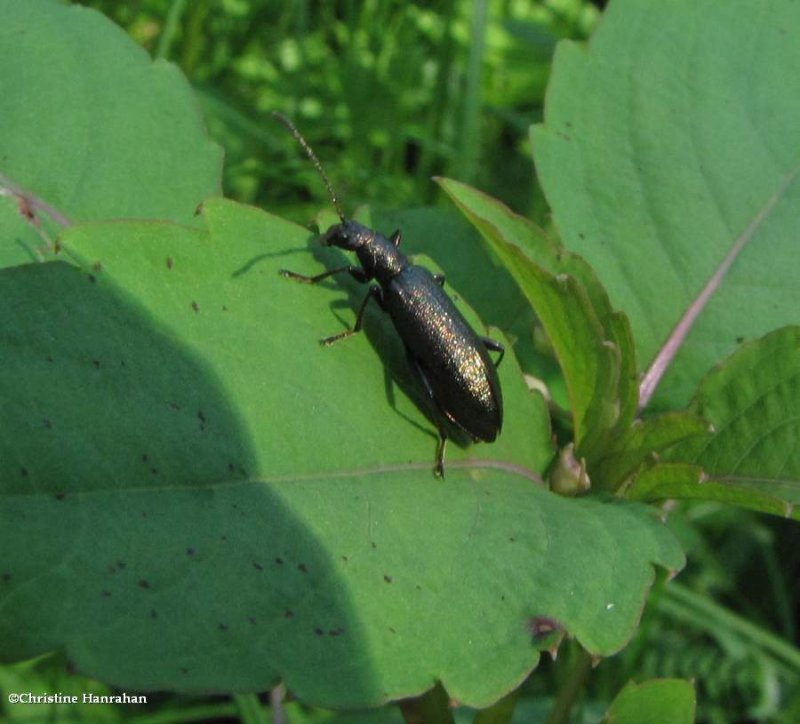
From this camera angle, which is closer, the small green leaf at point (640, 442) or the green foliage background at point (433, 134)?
the small green leaf at point (640, 442)

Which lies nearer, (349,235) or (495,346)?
(495,346)

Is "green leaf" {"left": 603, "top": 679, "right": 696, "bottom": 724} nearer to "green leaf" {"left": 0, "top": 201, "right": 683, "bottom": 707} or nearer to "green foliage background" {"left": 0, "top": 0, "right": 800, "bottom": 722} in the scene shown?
"green leaf" {"left": 0, "top": 201, "right": 683, "bottom": 707}

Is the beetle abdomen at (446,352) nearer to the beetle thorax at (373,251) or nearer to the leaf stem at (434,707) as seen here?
the beetle thorax at (373,251)

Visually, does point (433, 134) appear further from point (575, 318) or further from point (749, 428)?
point (749, 428)

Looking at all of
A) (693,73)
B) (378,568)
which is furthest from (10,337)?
(693,73)
